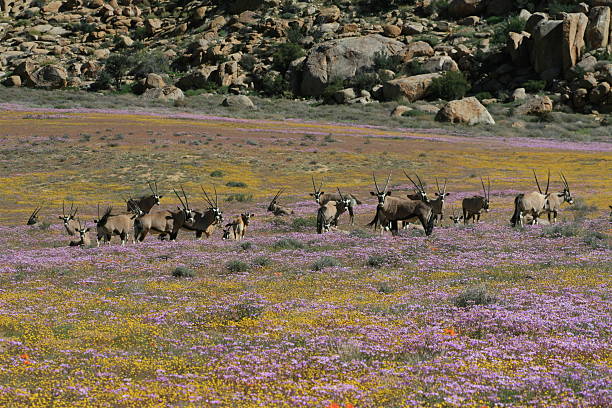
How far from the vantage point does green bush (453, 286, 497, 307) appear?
12.2 metres

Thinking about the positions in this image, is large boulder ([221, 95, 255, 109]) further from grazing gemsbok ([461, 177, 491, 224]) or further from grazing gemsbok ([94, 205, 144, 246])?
→ grazing gemsbok ([94, 205, 144, 246])

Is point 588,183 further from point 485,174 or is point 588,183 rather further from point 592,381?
point 592,381

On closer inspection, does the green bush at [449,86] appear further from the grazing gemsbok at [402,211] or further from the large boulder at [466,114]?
the grazing gemsbok at [402,211]

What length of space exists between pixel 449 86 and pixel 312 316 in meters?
78.5

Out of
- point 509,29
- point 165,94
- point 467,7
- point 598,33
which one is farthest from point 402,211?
point 467,7

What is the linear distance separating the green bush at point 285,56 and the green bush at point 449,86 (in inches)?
1116

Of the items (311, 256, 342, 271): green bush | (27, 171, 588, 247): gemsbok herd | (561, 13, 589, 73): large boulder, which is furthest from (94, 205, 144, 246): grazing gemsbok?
(561, 13, 589, 73): large boulder

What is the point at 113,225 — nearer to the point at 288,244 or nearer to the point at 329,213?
the point at 288,244

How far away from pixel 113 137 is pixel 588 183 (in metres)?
36.9

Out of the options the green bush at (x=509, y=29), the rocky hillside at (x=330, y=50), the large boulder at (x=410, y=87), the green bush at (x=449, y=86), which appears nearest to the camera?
the green bush at (x=449, y=86)

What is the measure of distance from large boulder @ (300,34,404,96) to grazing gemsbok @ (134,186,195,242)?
247 ft

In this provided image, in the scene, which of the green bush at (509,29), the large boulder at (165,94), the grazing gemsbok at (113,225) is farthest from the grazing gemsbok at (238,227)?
the green bush at (509,29)

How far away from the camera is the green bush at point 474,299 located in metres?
12.2

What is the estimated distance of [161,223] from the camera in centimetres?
2466
